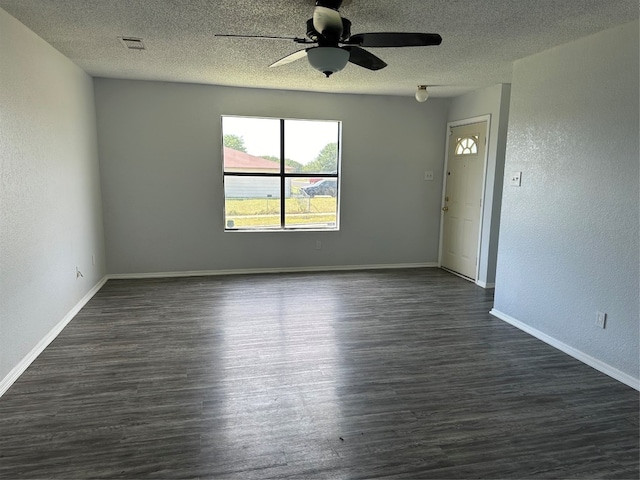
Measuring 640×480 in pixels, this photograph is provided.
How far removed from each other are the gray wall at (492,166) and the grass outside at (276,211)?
6.65ft

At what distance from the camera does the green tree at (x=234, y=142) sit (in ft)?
17.3

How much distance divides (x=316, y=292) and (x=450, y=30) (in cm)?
293

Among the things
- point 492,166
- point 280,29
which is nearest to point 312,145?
point 492,166

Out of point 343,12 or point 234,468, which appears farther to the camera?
point 343,12

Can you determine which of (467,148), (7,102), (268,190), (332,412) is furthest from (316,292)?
(7,102)

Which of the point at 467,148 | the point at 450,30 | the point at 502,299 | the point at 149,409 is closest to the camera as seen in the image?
the point at 149,409

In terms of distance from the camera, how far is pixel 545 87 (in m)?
3.32

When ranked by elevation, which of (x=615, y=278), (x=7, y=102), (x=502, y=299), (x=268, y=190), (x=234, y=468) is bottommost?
(x=234, y=468)

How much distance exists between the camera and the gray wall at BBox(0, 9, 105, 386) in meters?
2.63

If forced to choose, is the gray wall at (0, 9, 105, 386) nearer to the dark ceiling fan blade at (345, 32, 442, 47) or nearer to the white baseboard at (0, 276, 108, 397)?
the white baseboard at (0, 276, 108, 397)

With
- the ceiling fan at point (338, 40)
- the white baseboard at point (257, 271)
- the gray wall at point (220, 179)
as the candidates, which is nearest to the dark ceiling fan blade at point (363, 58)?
the ceiling fan at point (338, 40)

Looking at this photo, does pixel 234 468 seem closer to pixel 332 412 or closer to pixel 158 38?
pixel 332 412

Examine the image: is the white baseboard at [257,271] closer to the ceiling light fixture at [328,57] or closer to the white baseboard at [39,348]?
the white baseboard at [39,348]

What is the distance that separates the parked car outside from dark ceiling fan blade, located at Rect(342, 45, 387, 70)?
2.83 m
